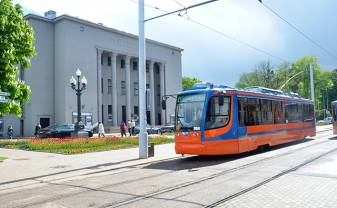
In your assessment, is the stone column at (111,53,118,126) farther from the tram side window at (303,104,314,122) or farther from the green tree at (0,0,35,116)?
the green tree at (0,0,35,116)

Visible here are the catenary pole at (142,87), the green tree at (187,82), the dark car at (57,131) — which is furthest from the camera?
the green tree at (187,82)

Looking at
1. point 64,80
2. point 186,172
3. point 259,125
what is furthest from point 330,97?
point 186,172

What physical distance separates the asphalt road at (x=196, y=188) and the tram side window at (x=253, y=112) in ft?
11.1

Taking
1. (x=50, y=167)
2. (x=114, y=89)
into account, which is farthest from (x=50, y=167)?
(x=114, y=89)

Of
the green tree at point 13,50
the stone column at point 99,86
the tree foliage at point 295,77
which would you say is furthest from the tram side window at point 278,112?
the tree foliage at point 295,77

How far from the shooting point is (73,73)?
46.2m

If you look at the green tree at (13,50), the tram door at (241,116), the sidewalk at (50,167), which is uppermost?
the green tree at (13,50)

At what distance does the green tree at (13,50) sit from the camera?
14773mm

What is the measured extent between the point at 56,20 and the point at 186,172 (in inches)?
1566

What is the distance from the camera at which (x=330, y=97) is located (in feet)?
350

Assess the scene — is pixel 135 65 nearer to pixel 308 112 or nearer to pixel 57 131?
Answer: pixel 57 131

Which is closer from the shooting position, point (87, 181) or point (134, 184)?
point (134, 184)

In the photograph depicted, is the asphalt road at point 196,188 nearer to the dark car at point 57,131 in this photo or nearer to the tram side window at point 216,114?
the tram side window at point 216,114

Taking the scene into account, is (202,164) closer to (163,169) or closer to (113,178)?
(163,169)
